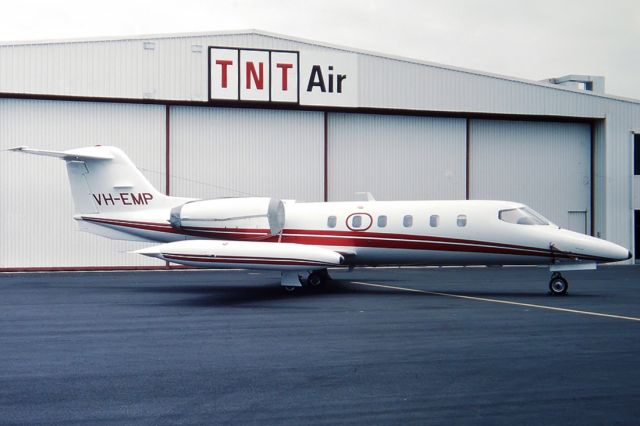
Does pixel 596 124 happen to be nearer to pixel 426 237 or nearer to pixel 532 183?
pixel 532 183

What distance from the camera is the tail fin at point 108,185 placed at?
859 inches

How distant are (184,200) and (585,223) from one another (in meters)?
20.4

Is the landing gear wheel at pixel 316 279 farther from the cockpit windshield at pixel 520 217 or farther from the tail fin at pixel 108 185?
the cockpit windshield at pixel 520 217

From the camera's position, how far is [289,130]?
30266 millimetres

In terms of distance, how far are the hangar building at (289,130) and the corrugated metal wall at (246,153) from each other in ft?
0.15

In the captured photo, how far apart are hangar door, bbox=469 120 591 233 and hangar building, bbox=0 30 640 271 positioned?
64 millimetres

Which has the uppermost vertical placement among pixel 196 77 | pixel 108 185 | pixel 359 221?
pixel 196 77

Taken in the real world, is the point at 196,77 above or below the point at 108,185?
above

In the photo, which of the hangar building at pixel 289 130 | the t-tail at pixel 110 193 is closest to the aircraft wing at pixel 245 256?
the t-tail at pixel 110 193

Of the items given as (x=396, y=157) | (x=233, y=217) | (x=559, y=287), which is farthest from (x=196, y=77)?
(x=559, y=287)

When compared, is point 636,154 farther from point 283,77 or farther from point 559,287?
point 559,287

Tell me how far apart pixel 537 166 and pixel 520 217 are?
604 inches

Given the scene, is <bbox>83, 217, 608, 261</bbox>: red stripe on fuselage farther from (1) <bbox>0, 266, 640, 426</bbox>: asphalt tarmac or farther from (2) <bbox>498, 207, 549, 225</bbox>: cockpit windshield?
(1) <bbox>0, 266, 640, 426</bbox>: asphalt tarmac

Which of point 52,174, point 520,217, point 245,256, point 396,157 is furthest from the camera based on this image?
point 396,157
